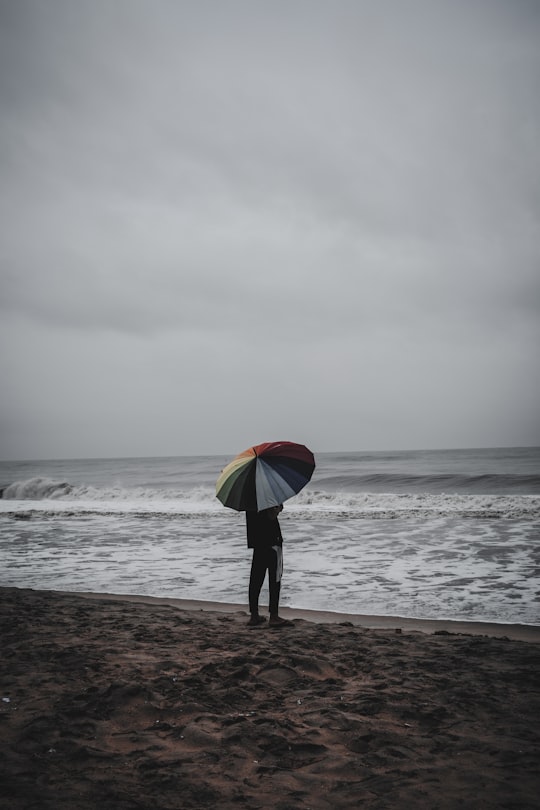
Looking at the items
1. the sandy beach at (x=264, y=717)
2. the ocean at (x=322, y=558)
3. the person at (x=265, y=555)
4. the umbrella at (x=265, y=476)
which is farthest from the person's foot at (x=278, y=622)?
the umbrella at (x=265, y=476)

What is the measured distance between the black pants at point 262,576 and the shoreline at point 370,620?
690 mm

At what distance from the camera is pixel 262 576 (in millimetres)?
6262

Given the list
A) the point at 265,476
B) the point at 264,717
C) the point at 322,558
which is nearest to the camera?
the point at 264,717

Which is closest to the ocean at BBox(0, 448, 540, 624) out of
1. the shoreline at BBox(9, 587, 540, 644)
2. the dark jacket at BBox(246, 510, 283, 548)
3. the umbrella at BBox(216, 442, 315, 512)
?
the shoreline at BBox(9, 587, 540, 644)

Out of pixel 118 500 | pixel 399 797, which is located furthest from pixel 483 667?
pixel 118 500

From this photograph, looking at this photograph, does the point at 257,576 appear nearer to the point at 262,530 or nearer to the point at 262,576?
the point at 262,576

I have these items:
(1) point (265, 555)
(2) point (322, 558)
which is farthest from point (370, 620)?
(2) point (322, 558)

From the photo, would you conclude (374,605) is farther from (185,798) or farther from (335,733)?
(185,798)

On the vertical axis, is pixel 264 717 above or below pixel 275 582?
below

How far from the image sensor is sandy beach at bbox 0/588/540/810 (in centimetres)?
270

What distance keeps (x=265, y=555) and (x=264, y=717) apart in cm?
262

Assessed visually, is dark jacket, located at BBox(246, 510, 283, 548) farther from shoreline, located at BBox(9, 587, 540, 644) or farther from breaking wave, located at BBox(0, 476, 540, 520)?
breaking wave, located at BBox(0, 476, 540, 520)

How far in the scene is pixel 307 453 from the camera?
6.04 m

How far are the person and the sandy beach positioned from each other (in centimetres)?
35
